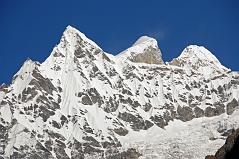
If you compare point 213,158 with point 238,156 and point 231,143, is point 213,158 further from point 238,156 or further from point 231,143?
point 238,156

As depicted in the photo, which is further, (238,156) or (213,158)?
(213,158)

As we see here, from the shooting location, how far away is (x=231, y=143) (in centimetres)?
10431

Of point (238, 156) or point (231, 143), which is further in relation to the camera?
point (231, 143)

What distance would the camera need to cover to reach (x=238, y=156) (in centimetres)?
9375

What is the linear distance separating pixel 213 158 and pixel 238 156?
51.9 feet

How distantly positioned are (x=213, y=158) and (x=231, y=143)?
19.4 ft

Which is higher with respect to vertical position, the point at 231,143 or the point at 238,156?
the point at 231,143

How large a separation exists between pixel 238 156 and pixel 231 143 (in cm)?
1060

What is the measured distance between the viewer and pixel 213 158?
10944cm

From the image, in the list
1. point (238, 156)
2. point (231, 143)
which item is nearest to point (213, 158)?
point (231, 143)

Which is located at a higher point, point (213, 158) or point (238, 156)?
point (213, 158)
